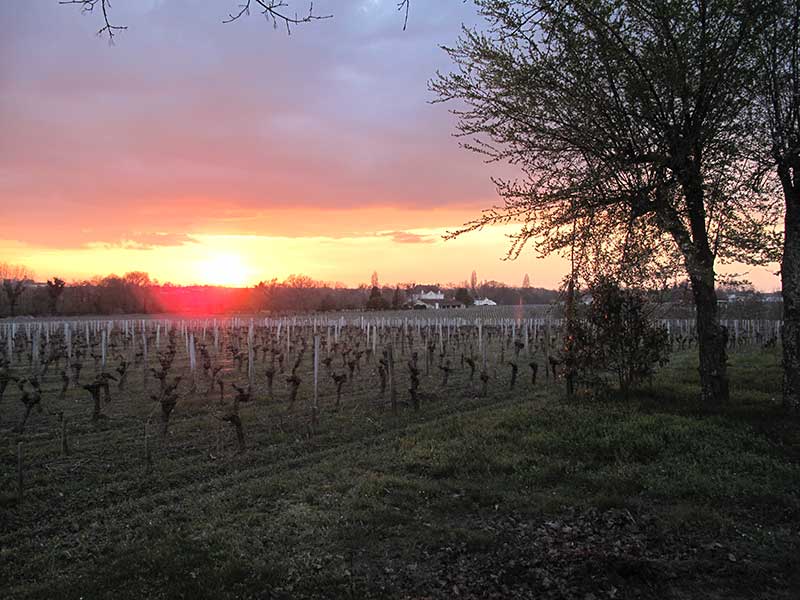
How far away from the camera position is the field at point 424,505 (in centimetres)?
470

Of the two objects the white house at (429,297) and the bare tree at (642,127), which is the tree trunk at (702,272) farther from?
the white house at (429,297)

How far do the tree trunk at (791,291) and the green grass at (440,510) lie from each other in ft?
1.64

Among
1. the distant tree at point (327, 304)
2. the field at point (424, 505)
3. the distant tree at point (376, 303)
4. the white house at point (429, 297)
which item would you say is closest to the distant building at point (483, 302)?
the white house at point (429, 297)

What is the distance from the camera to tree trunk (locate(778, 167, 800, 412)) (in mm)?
9523

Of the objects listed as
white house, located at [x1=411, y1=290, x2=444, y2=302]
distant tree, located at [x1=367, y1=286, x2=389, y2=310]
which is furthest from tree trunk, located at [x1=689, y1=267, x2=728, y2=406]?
white house, located at [x1=411, y1=290, x2=444, y2=302]

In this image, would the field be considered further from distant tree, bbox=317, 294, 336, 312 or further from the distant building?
the distant building

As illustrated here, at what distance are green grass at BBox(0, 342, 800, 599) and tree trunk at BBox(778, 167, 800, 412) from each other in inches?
19.7

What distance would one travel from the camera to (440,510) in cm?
622

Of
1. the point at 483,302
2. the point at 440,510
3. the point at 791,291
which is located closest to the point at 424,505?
the point at 440,510

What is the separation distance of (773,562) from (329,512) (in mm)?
4098

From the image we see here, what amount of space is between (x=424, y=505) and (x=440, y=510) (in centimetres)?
22

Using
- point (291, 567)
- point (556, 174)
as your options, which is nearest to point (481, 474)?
point (291, 567)

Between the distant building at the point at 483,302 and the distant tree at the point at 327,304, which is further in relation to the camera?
the distant building at the point at 483,302

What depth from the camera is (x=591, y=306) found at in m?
12.1
